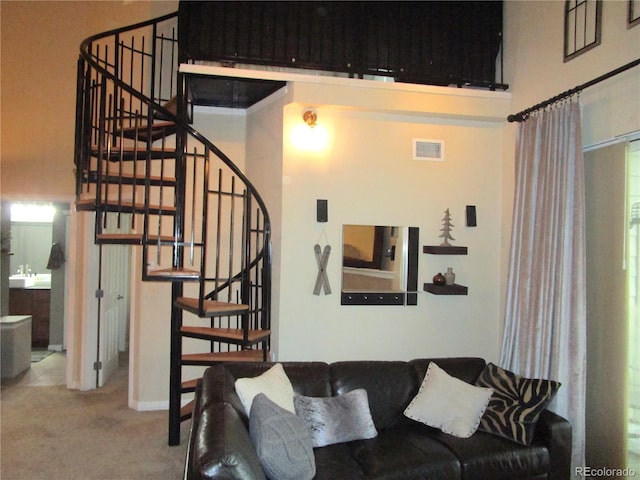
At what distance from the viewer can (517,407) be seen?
272cm

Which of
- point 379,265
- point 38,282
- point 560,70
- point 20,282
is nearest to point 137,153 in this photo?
point 379,265

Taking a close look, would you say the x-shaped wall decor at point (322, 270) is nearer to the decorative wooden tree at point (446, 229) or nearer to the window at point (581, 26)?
the decorative wooden tree at point (446, 229)

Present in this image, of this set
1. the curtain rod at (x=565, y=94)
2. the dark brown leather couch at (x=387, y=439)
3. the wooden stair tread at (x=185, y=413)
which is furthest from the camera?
the wooden stair tread at (x=185, y=413)

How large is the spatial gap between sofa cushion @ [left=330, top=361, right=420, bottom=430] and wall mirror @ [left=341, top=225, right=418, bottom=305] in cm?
92

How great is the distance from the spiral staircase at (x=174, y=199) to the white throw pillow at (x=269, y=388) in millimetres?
619

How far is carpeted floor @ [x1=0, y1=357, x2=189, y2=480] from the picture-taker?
122 inches

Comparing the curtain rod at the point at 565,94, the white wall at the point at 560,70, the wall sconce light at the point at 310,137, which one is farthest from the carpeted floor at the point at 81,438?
the curtain rod at the point at 565,94

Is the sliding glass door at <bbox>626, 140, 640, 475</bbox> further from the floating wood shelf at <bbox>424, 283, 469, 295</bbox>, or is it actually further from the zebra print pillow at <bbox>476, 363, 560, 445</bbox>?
the floating wood shelf at <bbox>424, 283, 469, 295</bbox>

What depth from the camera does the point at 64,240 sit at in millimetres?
6043

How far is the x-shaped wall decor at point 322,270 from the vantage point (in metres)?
3.76

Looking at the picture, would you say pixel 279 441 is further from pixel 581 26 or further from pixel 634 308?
pixel 581 26

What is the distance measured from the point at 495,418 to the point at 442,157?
2226 mm

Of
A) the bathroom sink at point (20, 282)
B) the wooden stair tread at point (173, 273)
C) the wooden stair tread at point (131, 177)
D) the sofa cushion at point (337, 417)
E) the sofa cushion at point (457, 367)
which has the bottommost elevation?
the sofa cushion at point (337, 417)

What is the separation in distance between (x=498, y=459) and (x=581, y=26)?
9.72 ft
